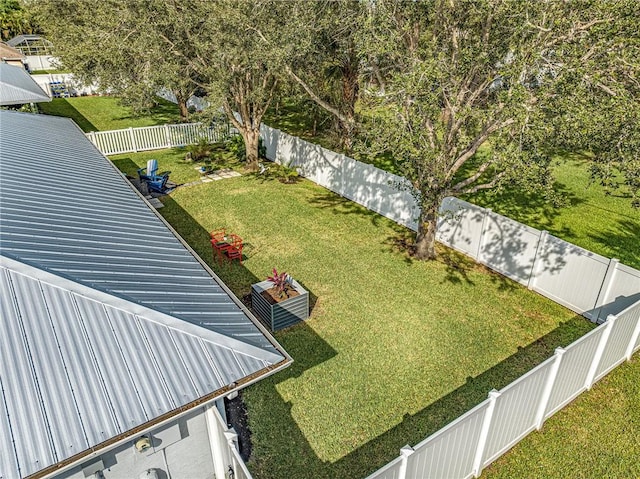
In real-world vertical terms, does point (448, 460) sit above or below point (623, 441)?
above

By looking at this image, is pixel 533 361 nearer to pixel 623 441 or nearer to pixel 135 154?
pixel 623 441

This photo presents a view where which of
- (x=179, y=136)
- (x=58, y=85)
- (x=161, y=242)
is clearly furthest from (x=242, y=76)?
(x=58, y=85)

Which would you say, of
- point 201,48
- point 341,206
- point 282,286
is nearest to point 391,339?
point 282,286

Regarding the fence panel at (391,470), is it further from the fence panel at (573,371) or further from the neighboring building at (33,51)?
the neighboring building at (33,51)

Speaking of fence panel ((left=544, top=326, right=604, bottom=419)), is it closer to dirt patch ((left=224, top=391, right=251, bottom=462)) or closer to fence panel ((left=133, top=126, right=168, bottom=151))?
dirt patch ((left=224, top=391, right=251, bottom=462))

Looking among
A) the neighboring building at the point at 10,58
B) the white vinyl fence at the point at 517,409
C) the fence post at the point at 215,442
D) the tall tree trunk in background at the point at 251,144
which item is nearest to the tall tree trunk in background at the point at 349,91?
the tall tree trunk in background at the point at 251,144

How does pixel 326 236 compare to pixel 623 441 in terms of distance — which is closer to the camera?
pixel 623 441

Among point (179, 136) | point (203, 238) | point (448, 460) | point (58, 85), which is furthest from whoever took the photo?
point (58, 85)

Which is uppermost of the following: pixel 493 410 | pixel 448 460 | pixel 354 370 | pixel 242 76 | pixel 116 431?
pixel 242 76
